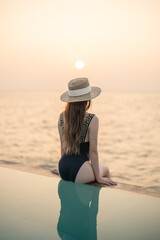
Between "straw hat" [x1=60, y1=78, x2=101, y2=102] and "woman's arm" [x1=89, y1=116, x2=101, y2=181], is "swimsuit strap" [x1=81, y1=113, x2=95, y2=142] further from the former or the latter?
"straw hat" [x1=60, y1=78, x2=101, y2=102]

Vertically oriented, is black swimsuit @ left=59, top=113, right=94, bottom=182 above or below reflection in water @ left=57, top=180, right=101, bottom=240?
above

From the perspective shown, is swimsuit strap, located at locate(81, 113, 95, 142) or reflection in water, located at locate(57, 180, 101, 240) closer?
reflection in water, located at locate(57, 180, 101, 240)

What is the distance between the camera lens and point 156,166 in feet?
31.9

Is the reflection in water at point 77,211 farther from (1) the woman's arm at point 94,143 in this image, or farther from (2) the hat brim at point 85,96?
(2) the hat brim at point 85,96

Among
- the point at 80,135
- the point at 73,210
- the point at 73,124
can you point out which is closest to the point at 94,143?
the point at 80,135

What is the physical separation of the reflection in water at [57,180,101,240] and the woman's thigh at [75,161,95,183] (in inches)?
2.1

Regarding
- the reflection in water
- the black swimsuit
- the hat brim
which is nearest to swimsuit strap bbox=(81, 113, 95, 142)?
the black swimsuit

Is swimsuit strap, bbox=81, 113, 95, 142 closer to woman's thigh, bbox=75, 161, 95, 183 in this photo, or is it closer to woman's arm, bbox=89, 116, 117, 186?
woman's arm, bbox=89, 116, 117, 186

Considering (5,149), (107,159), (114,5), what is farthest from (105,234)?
(114,5)

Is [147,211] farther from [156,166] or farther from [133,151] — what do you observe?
[133,151]

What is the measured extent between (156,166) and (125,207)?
740 cm

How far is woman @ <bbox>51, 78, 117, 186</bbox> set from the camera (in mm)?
2947

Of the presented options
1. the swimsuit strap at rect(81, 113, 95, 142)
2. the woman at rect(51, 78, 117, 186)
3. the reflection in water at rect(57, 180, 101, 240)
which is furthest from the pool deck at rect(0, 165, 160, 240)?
the swimsuit strap at rect(81, 113, 95, 142)

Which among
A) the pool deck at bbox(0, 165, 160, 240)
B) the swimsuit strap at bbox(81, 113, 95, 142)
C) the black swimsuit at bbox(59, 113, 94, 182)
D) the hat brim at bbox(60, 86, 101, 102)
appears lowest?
the pool deck at bbox(0, 165, 160, 240)
